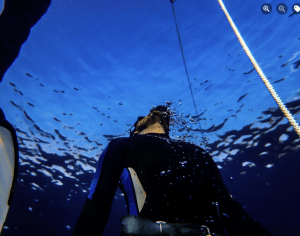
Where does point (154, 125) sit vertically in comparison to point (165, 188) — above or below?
above

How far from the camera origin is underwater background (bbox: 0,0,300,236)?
7.34 m

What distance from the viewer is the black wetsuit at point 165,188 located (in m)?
1.52

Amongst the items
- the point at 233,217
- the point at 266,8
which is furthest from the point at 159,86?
the point at 233,217

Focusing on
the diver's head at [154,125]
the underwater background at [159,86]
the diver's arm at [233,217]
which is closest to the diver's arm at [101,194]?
the diver's head at [154,125]

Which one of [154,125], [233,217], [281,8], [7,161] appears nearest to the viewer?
[7,161]

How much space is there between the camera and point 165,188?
169 cm

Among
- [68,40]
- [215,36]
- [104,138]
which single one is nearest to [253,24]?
[215,36]

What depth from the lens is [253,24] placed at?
7043 millimetres

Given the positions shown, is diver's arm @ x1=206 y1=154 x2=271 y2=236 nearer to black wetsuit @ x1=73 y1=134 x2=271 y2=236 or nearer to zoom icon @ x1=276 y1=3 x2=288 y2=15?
black wetsuit @ x1=73 y1=134 x2=271 y2=236

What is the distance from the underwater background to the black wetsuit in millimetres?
6136

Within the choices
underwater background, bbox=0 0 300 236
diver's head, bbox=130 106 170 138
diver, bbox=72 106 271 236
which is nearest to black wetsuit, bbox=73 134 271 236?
diver, bbox=72 106 271 236

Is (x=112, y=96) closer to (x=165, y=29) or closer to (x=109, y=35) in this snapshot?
(x=109, y=35)

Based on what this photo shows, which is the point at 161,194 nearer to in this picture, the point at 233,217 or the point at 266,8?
the point at 233,217

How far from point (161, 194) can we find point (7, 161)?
4.41 ft
